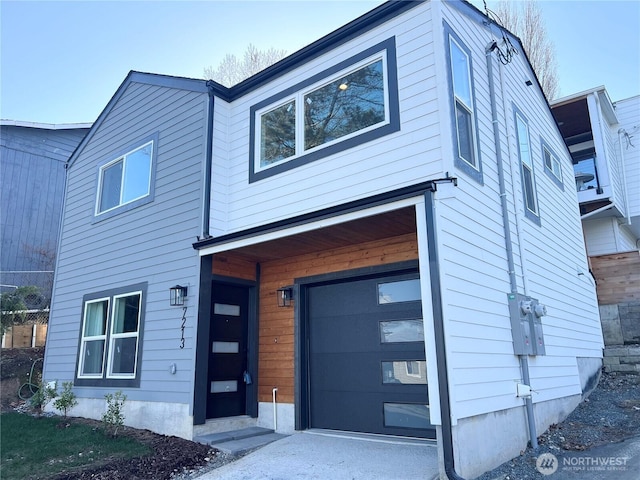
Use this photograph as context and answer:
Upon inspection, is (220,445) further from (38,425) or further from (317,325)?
(38,425)

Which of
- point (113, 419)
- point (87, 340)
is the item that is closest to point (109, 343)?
point (87, 340)

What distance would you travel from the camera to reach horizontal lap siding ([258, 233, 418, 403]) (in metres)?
6.09

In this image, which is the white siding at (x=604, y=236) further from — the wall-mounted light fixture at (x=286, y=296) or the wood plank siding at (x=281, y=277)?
the wall-mounted light fixture at (x=286, y=296)

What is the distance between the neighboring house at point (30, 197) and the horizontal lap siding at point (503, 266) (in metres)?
11.9

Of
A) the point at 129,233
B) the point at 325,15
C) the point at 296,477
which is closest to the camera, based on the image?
the point at 296,477

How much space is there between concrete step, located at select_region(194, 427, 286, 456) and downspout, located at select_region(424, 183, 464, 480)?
251 cm

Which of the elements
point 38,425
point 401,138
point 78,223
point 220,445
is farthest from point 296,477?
point 78,223

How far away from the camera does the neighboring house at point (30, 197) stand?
1339 centimetres

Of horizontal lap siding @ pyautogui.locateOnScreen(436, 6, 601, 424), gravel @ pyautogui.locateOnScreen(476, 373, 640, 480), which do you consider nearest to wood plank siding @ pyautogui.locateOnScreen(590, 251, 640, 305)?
horizontal lap siding @ pyautogui.locateOnScreen(436, 6, 601, 424)

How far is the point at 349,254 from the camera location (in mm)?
6305

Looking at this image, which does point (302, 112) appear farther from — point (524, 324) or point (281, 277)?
point (524, 324)

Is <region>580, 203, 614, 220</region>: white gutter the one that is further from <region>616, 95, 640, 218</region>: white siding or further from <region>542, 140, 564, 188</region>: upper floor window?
<region>542, 140, 564, 188</region>: upper floor window

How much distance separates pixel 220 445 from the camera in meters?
5.58

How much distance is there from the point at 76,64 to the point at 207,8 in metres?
3.05
